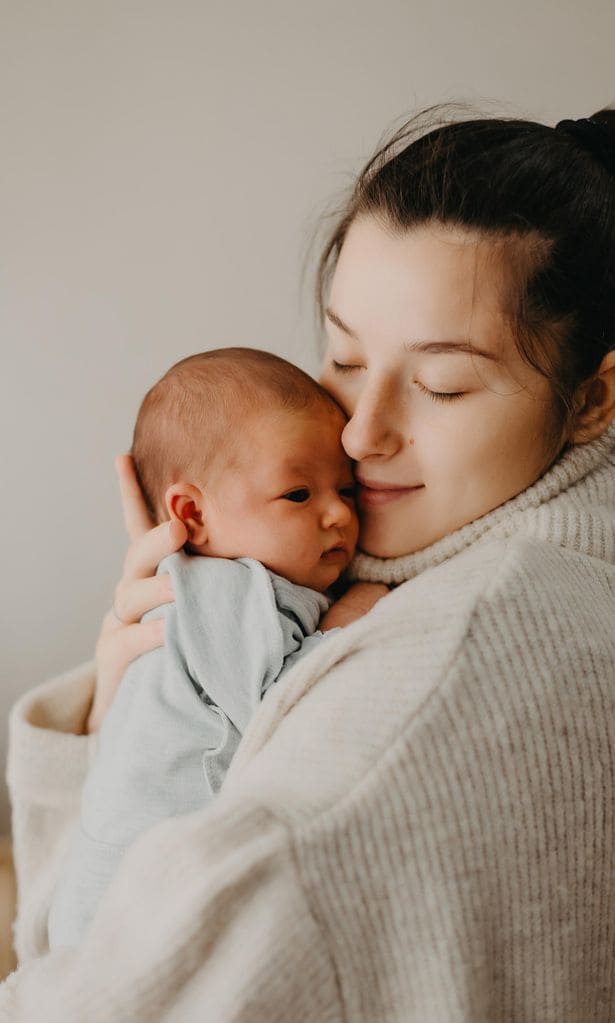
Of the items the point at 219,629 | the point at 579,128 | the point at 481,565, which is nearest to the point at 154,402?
the point at 219,629

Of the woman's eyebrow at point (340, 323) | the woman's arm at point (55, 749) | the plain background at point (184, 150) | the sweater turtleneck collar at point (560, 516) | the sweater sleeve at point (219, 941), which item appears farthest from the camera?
the plain background at point (184, 150)

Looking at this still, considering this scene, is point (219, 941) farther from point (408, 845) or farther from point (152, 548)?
point (152, 548)

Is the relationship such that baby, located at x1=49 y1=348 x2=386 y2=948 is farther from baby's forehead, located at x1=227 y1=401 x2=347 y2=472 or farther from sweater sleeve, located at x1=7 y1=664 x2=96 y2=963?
sweater sleeve, located at x1=7 y1=664 x2=96 y2=963

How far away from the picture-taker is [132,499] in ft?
4.71

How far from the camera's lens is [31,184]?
→ 1863mm

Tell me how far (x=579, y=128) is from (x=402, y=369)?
0.41 metres

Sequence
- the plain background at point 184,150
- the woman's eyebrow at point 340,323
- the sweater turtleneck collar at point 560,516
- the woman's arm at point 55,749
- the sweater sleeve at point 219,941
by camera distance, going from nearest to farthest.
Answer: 1. the sweater sleeve at point 219,941
2. the sweater turtleneck collar at point 560,516
3. the woman's eyebrow at point 340,323
4. the woman's arm at point 55,749
5. the plain background at point 184,150

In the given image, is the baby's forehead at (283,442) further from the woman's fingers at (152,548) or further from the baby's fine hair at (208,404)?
the woman's fingers at (152,548)

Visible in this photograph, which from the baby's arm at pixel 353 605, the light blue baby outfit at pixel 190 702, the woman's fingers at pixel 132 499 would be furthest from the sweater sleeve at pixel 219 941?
the woman's fingers at pixel 132 499

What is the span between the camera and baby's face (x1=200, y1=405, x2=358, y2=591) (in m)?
1.25

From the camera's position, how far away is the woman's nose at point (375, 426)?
1.19 m

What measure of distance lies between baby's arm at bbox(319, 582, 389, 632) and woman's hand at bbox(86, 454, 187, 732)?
0.22 metres

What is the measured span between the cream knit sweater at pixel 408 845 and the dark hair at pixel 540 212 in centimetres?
29

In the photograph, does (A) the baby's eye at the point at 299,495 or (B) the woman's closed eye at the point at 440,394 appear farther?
(A) the baby's eye at the point at 299,495
